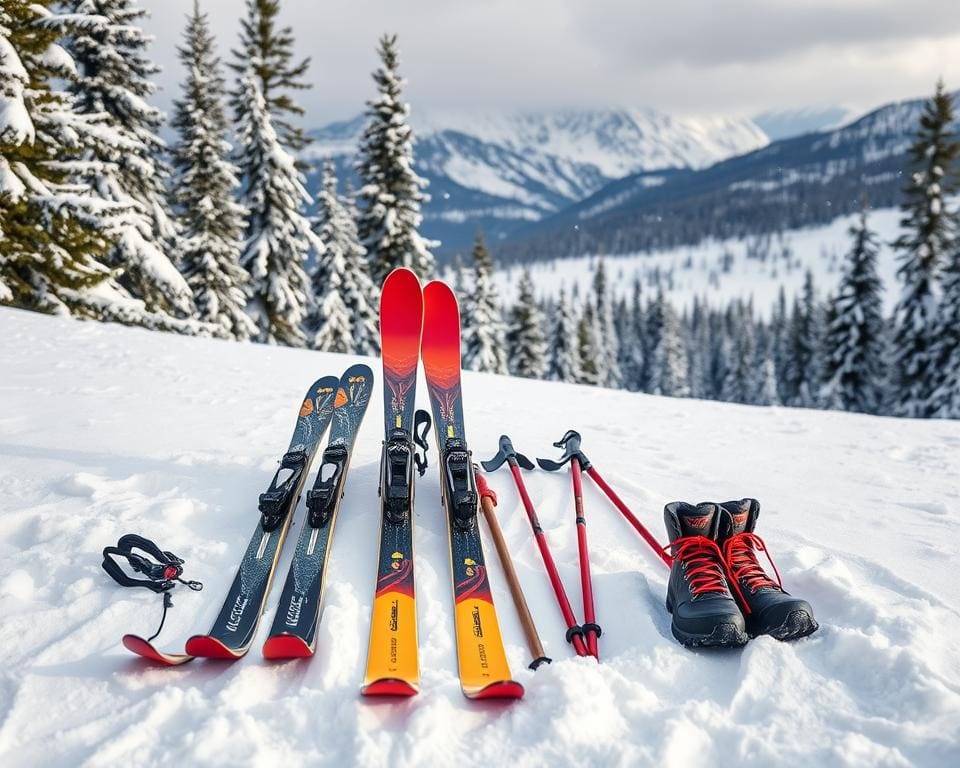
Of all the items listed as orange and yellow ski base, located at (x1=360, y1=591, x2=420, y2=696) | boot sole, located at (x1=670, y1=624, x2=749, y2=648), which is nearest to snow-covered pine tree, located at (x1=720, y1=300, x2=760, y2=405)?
boot sole, located at (x1=670, y1=624, x2=749, y2=648)

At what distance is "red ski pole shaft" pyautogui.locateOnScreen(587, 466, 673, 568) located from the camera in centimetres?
301

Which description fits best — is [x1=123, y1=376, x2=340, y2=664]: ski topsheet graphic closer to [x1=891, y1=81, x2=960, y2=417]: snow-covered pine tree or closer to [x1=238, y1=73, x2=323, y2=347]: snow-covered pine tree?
[x1=238, y1=73, x2=323, y2=347]: snow-covered pine tree

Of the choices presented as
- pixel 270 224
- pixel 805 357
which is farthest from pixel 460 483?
pixel 805 357

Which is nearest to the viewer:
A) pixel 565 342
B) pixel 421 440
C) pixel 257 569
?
pixel 257 569

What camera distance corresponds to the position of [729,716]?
191 cm

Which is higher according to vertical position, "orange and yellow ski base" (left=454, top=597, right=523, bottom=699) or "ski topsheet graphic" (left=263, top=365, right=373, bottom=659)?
"ski topsheet graphic" (left=263, top=365, right=373, bottom=659)

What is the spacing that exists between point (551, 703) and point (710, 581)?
2.98ft

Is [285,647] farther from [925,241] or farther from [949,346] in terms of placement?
[925,241]

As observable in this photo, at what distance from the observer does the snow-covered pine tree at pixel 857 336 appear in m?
23.6

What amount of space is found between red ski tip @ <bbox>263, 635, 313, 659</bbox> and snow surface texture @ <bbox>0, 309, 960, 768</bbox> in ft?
0.17

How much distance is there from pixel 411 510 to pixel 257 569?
2.82 ft

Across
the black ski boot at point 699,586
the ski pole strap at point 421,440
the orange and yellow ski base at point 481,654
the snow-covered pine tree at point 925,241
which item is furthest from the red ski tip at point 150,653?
the snow-covered pine tree at point 925,241

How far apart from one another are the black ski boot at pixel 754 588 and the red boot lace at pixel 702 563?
0.19ft

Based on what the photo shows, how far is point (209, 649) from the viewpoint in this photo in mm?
2109
